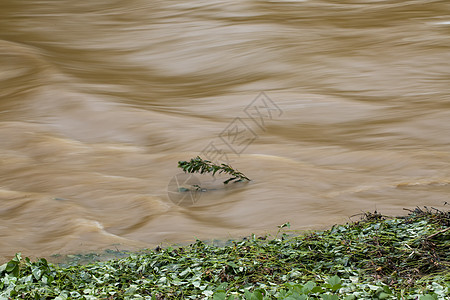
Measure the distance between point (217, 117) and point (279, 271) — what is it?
4384 millimetres

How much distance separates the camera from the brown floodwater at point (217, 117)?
4637 mm

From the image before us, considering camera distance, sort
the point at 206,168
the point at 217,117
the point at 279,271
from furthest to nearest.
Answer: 1. the point at 217,117
2. the point at 206,168
3. the point at 279,271

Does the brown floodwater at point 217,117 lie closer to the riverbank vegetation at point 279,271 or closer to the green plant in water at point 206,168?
the green plant in water at point 206,168

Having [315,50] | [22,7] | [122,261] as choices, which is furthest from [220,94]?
[22,7]

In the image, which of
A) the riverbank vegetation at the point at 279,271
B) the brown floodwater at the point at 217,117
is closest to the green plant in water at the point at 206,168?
the brown floodwater at the point at 217,117

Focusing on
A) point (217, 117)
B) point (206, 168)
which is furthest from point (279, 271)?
point (217, 117)

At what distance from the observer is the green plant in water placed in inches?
184

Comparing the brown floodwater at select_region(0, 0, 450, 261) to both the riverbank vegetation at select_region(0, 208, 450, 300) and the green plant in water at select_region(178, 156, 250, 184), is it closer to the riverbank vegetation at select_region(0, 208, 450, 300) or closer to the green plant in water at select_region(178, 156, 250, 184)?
the green plant in water at select_region(178, 156, 250, 184)

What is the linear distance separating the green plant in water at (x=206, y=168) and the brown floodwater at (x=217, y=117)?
109 millimetres

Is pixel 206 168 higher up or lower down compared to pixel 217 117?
higher up

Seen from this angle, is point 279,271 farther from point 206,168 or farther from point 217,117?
point 217,117

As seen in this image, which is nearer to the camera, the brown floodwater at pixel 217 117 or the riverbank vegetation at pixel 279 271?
the riverbank vegetation at pixel 279 271

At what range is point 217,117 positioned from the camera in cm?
720

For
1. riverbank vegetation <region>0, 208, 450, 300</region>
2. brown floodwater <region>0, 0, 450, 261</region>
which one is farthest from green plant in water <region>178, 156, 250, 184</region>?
riverbank vegetation <region>0, 208, 450, 300</region>
